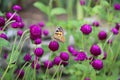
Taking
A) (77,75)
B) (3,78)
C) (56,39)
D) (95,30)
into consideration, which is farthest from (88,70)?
(95,30)

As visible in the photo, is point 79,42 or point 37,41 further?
point 79,42

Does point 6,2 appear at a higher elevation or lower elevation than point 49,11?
lower

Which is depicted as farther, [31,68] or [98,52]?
[31,68]

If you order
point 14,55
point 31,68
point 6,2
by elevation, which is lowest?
point 6,2

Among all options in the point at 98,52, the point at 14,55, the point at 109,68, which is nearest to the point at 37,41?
the point at 14,55

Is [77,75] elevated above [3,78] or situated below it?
below

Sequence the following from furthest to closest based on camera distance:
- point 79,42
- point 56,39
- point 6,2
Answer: point 6,2 < point 79,42 < point 56,39

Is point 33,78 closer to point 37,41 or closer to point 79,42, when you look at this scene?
point 37,41

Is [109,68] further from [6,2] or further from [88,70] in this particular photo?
[6,2]

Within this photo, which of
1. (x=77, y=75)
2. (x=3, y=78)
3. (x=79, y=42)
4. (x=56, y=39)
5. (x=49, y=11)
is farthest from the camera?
(x=49, y=11)
